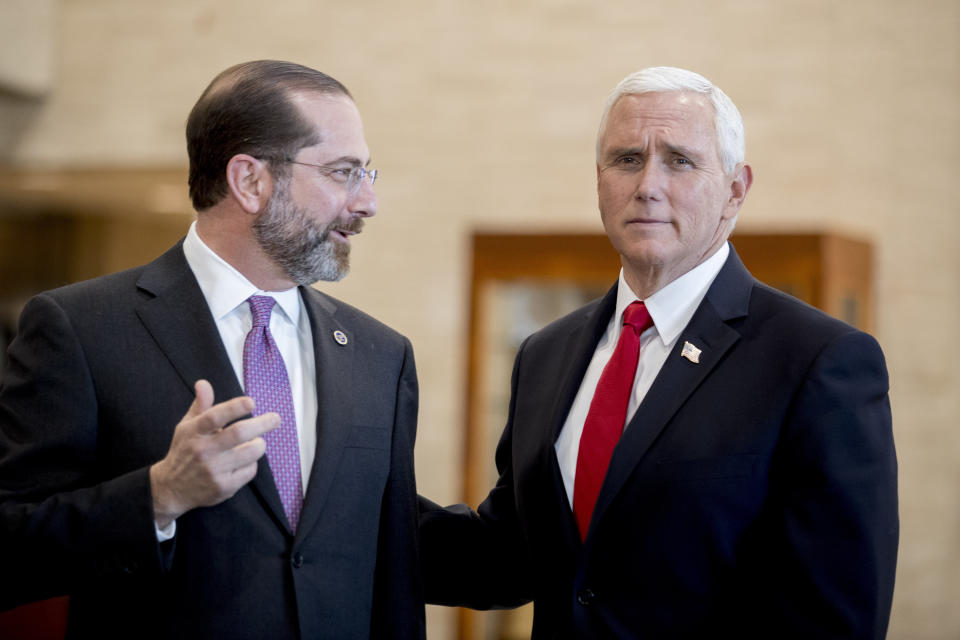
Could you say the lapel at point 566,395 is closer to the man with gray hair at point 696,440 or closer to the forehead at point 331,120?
the man with gray hair at point 696,440

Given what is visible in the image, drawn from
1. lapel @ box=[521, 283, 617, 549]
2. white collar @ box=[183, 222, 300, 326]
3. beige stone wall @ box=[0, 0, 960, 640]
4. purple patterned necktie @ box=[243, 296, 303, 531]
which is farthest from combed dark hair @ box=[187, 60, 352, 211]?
beige stone wall @ box=[0, 0, 960, 640]

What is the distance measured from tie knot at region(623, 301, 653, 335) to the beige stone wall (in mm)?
2632

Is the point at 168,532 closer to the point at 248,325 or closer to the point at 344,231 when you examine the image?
the point at 248,325

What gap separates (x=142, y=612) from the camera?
1.92 meters

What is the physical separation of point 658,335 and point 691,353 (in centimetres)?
15

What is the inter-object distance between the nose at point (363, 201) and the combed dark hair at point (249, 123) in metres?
0.15

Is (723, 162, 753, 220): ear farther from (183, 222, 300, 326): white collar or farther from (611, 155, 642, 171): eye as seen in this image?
(183, 222, 300, 326): white collar

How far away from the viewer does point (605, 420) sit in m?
2.16

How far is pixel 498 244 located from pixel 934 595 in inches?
109

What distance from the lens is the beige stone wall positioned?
5152mm

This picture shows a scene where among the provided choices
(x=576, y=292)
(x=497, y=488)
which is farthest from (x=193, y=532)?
(x=576, y=292)

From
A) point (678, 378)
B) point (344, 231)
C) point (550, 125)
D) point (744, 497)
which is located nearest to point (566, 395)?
point (678, 378)

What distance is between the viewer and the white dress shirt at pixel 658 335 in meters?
2.20

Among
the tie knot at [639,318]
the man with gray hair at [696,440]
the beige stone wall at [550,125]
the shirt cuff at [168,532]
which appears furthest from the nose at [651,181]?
the beige stone wall at [550,125]
